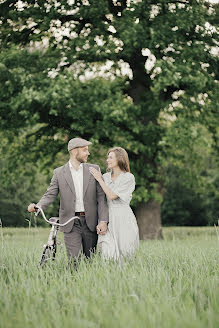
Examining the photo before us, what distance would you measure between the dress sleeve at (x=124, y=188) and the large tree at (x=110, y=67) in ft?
20.4

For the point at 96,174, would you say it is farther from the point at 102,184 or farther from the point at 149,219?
the point at 149,219

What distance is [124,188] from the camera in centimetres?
623

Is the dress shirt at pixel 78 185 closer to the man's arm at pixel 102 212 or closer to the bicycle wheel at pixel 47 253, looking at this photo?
the man's arm at pixel 102 212

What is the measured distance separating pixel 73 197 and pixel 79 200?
0.10 metres

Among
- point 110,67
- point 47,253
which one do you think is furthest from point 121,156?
point 110,67

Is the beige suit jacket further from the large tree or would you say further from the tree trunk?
the tree trunk

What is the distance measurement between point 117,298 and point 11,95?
10514 millimetres

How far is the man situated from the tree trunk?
9755 millimetres

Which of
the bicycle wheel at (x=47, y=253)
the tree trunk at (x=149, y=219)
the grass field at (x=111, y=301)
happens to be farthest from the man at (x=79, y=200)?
the tree trunk at (x=149, y=219)

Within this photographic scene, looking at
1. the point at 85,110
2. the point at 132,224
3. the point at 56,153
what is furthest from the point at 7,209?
the point at 132,224

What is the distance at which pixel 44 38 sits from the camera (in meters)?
15.3

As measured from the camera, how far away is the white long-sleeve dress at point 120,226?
6.16 meters

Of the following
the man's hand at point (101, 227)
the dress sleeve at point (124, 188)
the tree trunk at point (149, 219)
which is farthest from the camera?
the tree trunk at point (149, 219)

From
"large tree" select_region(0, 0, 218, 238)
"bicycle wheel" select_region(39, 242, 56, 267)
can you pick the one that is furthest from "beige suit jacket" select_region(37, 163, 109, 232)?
"large tree" select_region(0, 0, 218, 238)
